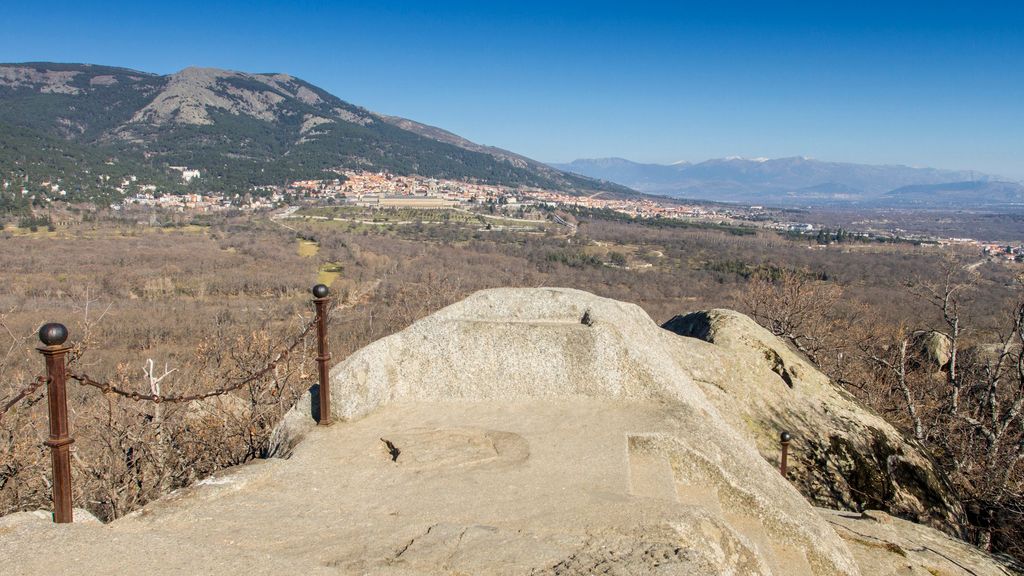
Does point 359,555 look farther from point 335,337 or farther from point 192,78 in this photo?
point 192,78

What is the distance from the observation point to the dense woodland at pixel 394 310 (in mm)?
9797

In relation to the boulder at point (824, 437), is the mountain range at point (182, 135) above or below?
above

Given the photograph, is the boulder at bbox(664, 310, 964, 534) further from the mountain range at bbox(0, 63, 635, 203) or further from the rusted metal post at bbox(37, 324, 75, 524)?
the mountain range at bbox(0, 63, 635, 203)

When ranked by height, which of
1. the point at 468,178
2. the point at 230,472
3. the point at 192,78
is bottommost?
the point at 230,472

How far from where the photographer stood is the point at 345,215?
10119 cm

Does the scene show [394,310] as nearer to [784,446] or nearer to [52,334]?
[784,446]

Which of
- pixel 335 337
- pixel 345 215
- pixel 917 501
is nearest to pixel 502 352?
pixel 917 501

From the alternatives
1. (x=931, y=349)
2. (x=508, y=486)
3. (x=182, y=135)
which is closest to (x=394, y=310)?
(x=931, y=349)

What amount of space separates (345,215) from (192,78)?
11177 centimetres

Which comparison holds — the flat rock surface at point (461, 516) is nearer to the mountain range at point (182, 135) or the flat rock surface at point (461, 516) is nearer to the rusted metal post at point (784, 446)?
the rusted metal post at point (784, 446)

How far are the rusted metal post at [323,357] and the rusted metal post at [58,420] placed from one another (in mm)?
2587

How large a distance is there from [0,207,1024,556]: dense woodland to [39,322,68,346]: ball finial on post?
395 cm

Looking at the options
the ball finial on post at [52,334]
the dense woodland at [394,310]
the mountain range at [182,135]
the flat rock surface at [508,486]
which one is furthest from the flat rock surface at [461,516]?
the mountain range at [182,135]

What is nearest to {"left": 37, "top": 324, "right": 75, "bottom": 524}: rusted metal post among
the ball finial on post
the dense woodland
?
the ball finial on post
